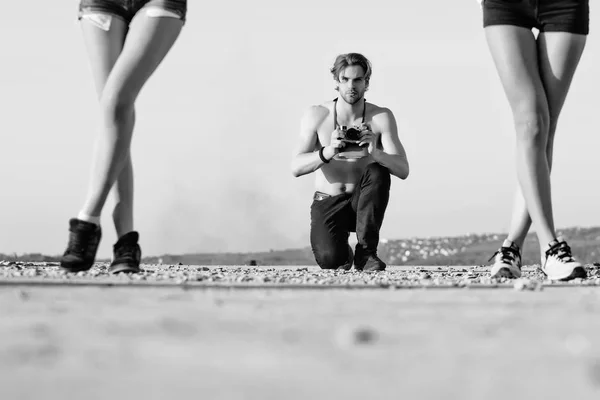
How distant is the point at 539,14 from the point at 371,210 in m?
2.31

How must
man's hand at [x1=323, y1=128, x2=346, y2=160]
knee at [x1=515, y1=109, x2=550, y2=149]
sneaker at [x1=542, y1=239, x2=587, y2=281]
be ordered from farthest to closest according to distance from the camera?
man's hand at [x1=323, y1=128, x2=346, y2=160]
knee at [x1=515, y1=109, x2=550, y2=149]
sneaker at [x1=542, y1=239, x2=587, y2=281]

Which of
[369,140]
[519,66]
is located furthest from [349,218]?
[519,66]

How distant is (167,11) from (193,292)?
186 centimetres

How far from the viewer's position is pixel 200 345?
2.65 m

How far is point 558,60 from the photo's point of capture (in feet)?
19.7

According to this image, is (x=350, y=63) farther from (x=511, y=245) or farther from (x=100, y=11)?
(x=100, y=11)

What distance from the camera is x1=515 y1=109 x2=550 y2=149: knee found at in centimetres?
593

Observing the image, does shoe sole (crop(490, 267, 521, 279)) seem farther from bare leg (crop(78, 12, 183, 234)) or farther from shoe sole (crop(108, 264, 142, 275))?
bare leg (crop(78, 12, 183, 234))

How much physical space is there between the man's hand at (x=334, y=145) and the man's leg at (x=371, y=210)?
346mm

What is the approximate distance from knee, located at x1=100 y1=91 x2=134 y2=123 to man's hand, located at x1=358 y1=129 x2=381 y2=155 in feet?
8.01

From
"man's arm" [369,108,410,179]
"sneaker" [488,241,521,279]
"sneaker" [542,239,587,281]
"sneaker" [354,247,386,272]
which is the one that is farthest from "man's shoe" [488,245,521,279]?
"man's arm" [369,108,410,179]

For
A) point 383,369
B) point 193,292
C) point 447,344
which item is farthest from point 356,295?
point 383,369

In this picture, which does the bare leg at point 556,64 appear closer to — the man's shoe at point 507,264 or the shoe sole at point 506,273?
the man's shoe at point 507,264

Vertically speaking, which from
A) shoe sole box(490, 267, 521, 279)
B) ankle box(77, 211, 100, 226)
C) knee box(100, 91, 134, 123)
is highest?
knee box(100, 91, 134, 123)
